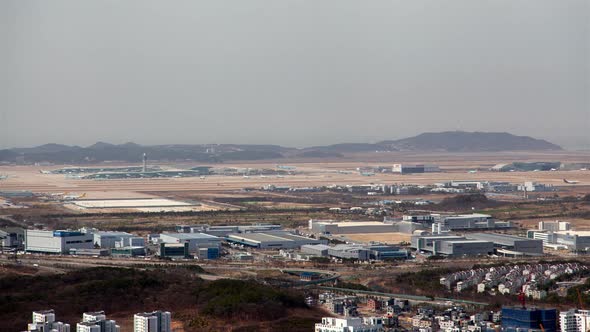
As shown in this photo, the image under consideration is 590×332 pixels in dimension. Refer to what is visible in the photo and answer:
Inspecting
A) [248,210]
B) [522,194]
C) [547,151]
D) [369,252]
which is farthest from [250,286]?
[547,151]

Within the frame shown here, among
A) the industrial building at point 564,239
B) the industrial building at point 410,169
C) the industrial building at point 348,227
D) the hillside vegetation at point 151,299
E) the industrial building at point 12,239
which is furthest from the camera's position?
the industrial building at point 410,169

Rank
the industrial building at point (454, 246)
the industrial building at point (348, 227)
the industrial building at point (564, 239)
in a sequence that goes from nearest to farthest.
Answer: the industrial building at point (454, 246), the industrial building at point (564, 239), the industrial building at point (348, 227)

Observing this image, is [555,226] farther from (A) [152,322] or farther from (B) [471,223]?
(A) [152,322]

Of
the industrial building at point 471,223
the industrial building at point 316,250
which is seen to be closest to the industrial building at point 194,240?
the industrial building at point 316,250

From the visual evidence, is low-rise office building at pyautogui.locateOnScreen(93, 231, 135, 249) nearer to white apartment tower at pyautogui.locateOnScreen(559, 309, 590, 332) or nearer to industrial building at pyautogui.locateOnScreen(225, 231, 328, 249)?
industrial building at pyautogui.locateOnScreen(225, 231, 328, 249)

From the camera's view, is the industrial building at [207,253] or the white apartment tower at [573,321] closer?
the white apartment tower at [573,321]

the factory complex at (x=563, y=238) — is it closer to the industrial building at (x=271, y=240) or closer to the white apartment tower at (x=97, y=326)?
the industrial building at (x=271, y=240)

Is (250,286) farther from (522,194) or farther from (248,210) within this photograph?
(522,194)
